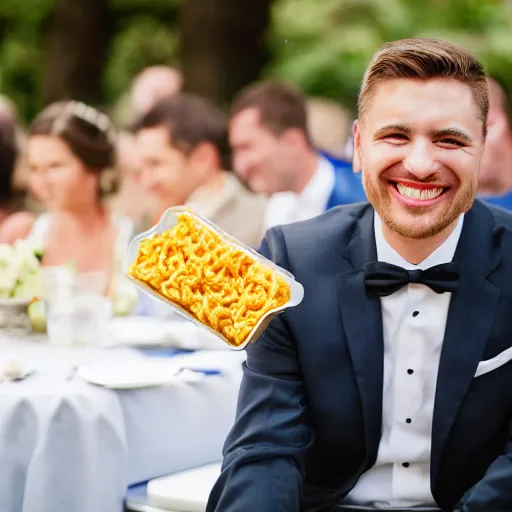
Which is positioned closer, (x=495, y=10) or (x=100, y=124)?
(x=100, y=124)

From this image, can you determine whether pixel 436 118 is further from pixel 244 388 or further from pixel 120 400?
pixel 120 400

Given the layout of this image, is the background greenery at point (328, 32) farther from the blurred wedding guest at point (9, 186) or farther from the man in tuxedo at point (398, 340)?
the man in tuxedo at point (398, 340)

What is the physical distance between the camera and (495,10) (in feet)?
35.2

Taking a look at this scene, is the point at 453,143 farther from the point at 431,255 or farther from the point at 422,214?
the point at 431,255

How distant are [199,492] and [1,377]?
2.14 ft

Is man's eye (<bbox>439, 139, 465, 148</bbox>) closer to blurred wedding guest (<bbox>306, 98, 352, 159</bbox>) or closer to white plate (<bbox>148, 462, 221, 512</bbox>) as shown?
white plate (<bbox>148, 462, 221, 512</bbox>)

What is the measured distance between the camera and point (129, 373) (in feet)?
9.32

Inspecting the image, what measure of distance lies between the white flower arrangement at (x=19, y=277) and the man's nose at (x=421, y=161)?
6.37 ft

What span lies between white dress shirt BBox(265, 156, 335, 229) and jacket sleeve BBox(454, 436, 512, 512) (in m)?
2.90

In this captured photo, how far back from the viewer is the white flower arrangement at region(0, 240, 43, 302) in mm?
3457

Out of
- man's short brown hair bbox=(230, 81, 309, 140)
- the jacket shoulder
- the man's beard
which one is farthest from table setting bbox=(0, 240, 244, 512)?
man's short brown hair bbox=(230, 81, 309, 140)

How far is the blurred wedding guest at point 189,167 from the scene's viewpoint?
5094mm

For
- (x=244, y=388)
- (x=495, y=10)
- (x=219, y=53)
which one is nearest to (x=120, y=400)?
(x=244, y=388)

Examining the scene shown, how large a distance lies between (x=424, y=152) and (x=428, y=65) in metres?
0.17
